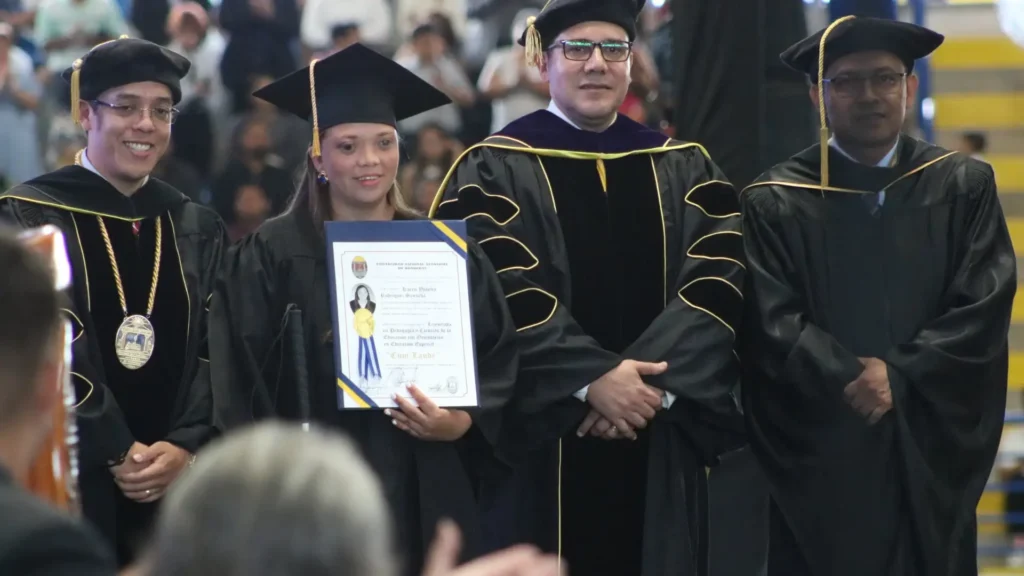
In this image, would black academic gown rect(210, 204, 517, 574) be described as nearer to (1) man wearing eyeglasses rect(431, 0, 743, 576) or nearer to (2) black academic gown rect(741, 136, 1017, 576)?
(1) man wearing eyeglasses rect(431, 0, 743, 576)

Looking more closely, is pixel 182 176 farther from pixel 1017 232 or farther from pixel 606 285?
pixel 1017 232

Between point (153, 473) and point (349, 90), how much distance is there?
1283mm

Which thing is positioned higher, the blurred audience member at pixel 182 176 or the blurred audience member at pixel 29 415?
the blurred audience member at pixel 182 176

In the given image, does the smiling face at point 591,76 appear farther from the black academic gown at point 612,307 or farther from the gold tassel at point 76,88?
the gold tassel at point 76,88

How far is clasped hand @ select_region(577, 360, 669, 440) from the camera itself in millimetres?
4609

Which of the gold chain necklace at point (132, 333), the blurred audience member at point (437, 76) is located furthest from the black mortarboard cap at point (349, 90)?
the blurred audience member at point (437, 76)

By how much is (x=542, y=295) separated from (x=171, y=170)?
5128mm

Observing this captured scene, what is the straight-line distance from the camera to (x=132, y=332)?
471 centimetres

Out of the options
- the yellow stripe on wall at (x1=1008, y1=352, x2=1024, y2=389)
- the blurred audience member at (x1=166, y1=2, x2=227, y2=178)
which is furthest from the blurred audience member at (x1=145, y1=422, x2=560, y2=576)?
the yellow stripe on wall at (x1=1008, y1=352, x2=1024, y2=389)

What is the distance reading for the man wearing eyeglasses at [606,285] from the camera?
4.71m

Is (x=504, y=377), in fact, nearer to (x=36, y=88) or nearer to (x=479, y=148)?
(x=479, y=148)

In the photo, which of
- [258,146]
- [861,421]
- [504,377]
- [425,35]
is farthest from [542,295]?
[425,35]

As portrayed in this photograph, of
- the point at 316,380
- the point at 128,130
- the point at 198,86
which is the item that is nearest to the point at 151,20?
the point at 198,86

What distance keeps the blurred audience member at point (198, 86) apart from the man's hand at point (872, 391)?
573 cm
